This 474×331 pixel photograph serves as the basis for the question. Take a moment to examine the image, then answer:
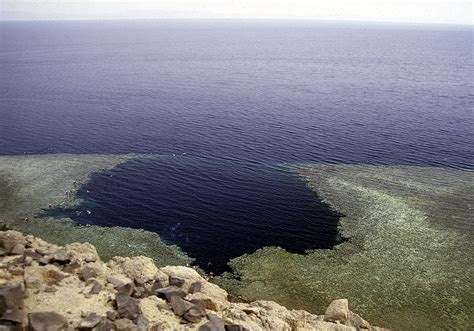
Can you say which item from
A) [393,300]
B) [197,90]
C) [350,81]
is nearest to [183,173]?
[393,300]

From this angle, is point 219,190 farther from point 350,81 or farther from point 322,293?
point 350,81

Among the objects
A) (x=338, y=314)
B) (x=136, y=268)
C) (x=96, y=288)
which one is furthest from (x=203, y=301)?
(x=338, y=314)

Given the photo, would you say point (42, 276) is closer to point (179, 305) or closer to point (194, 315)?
point (179, 305)

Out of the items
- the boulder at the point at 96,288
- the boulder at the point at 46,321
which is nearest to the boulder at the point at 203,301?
the boulder at the point at 96,288

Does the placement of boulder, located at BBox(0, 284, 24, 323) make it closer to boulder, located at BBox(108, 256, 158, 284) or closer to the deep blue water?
boulder, located at BBox(108, 256, 158, 284)

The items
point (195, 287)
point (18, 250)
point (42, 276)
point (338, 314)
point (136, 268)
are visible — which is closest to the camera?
point (42, 276)

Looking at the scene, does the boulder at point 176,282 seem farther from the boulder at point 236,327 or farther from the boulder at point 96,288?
the boulder at point 236,327
